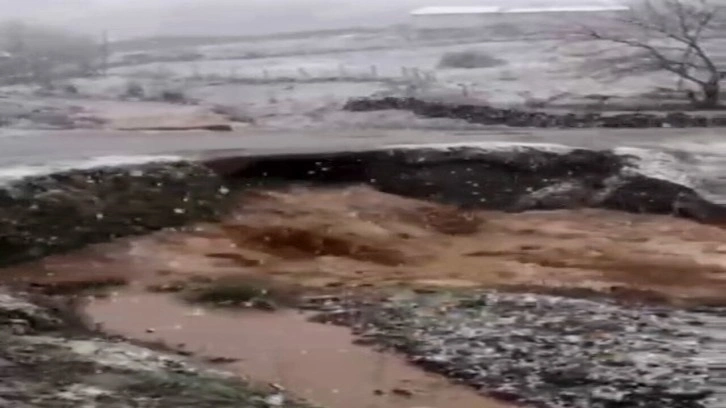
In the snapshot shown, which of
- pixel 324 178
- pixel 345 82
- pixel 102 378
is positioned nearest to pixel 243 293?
pixel 102 378

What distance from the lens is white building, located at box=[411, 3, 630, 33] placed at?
4965 millimetres

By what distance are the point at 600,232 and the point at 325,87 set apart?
1.45 metres

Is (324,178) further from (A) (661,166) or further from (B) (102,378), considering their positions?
(B) (102,378)

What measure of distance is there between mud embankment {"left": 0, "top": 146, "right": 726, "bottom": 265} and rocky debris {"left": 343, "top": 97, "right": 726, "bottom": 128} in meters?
0.21

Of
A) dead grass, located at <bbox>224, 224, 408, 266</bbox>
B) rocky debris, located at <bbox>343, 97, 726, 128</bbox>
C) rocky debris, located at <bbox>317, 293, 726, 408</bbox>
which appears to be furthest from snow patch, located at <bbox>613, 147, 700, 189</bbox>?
dead grass, located at <bbox>224, 224, 408, 266</bbox>

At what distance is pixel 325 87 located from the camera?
4969 mm

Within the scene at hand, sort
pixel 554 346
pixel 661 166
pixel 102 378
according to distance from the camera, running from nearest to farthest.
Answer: pixel 102 378, pixel 554 346, pixel 661 166

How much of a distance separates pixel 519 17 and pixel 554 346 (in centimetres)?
209

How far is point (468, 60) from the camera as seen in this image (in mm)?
4996

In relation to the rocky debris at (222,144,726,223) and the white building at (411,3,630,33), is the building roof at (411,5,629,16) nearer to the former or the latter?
the white building at (411,3,630,33)

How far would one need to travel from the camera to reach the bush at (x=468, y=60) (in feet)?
16.3

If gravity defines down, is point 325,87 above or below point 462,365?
above

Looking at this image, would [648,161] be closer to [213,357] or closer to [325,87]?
[325,87]

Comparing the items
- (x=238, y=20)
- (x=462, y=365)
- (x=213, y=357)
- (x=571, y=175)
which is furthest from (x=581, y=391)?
(x=238, y=20)
